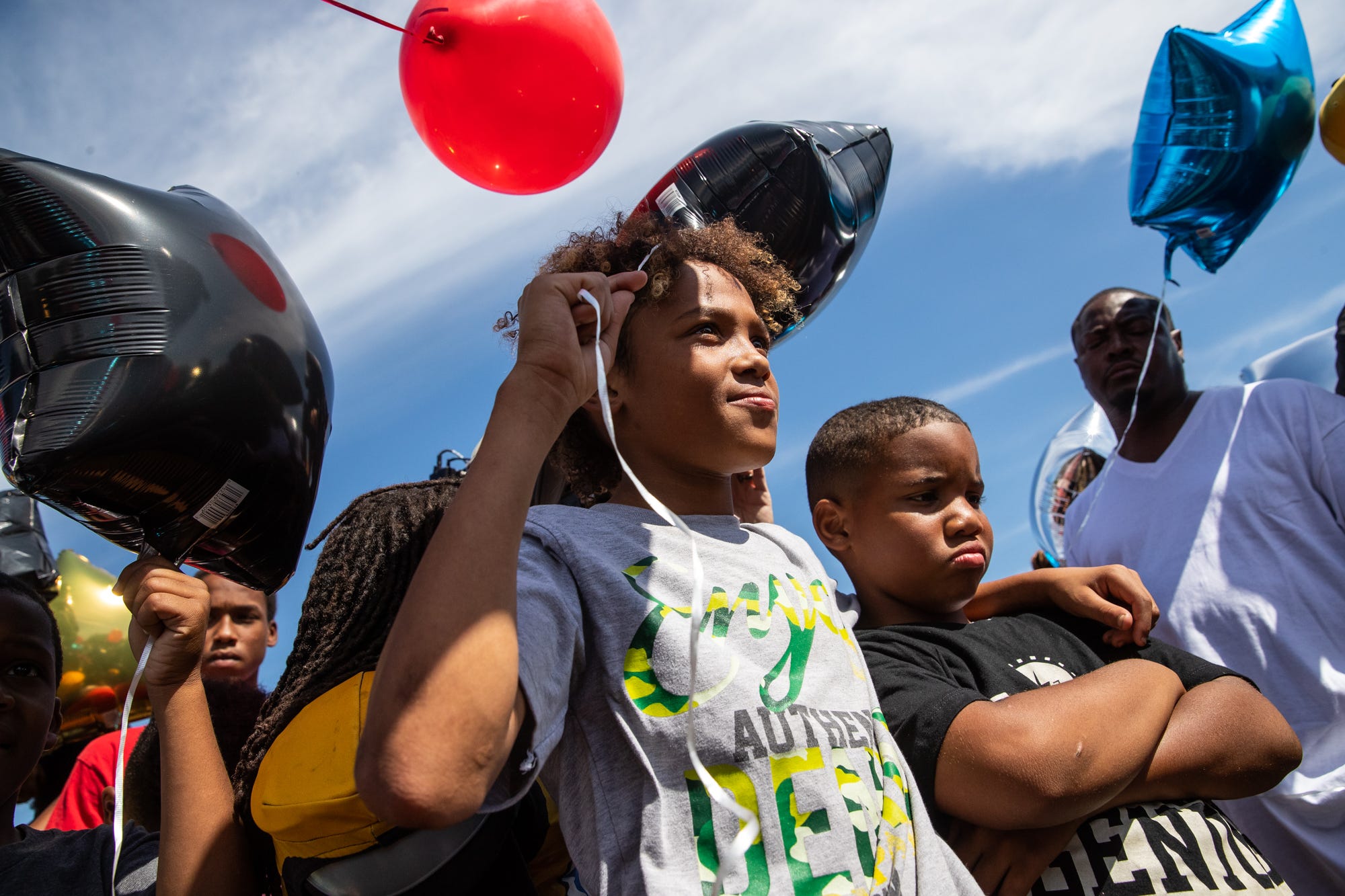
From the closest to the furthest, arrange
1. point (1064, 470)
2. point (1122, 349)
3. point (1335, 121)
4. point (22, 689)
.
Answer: point (22, 689)
point (1335, 121)
point (1122, 349)
point (1064, 470)

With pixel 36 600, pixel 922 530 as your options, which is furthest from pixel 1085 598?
pixel 36 600

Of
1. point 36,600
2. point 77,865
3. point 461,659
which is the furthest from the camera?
point 36,600

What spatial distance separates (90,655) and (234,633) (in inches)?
36.0

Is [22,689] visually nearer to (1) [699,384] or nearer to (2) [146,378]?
(2) [146,378]

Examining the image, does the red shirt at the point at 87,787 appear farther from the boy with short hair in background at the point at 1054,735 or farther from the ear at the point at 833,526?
the boy with short hair in background at the point at 1054,735

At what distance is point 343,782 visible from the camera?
3.76ft

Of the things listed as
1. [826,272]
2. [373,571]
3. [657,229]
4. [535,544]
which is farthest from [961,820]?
[826,272]

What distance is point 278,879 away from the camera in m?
1.43

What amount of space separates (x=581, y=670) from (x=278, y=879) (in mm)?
630

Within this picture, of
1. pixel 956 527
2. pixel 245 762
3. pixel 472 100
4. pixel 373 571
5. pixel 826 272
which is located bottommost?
pixel 245 762

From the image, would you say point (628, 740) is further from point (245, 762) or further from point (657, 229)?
point (657, 229)

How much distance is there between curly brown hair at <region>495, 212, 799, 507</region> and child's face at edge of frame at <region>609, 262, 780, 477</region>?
4 cm

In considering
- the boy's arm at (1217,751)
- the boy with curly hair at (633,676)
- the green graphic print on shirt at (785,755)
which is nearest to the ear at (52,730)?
the boy with curly hair at (633,676)

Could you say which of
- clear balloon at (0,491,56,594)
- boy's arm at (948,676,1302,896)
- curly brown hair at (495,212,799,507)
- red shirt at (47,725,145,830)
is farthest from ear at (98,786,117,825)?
boy's arm at (948,676,1302,896)
